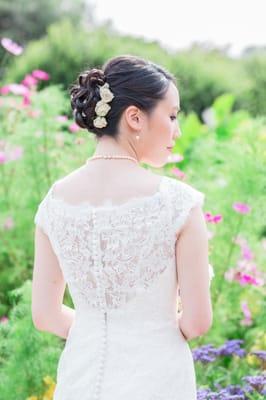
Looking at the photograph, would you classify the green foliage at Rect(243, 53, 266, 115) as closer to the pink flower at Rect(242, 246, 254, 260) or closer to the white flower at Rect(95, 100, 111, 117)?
the pink flower at Rect(242, 246, 254, 260)

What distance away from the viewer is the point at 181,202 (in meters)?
2.12

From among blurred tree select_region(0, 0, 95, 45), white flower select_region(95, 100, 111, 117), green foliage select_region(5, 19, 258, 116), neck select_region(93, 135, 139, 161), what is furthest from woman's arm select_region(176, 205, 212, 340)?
blurred tree select_region(0, 0, 95, 45)

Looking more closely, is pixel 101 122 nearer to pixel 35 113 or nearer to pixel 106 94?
pixel 106 94

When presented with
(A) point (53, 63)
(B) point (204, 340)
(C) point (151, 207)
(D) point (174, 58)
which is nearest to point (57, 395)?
(C) point (151, 207)

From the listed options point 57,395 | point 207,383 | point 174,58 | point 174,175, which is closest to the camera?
point 57,395

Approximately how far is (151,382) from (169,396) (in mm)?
60

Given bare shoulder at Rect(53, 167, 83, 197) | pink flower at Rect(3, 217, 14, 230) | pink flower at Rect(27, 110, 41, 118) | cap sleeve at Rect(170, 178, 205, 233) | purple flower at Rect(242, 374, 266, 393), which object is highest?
cap sleeve at Rect(170, 178, 205, 233)

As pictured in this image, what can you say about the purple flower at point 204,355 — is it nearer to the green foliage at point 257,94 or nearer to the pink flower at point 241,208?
the pink flower at point 241,208

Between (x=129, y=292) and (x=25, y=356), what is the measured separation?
1646mm

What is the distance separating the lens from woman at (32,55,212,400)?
83.6 inches

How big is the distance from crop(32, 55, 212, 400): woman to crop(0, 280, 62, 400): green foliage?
4.68 feet

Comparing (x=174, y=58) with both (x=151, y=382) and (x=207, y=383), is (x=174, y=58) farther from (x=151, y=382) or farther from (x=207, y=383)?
(x=151, y=382)

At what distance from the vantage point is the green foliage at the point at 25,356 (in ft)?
12.0

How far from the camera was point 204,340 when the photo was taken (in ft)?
14.9
